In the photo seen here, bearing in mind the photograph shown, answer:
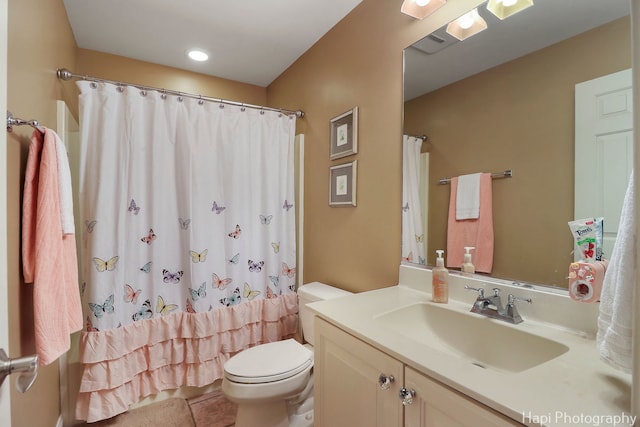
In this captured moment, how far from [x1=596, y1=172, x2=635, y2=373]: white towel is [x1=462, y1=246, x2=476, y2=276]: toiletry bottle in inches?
23.5

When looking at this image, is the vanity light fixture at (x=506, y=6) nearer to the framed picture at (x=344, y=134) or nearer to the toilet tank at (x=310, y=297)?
the framed picture at (x=344, y=134)

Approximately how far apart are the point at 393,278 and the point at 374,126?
0.84m

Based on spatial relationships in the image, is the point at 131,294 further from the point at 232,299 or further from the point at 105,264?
the point at 232,299

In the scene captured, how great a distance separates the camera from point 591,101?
947 mm

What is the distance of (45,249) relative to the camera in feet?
3.57

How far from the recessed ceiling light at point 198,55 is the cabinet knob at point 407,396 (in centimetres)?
254

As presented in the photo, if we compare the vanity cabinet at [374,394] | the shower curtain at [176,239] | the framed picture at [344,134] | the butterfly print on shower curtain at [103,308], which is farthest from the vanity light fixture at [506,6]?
the butterfly print on shower curtain at [103,308]

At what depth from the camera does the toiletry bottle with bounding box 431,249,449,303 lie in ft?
4.12

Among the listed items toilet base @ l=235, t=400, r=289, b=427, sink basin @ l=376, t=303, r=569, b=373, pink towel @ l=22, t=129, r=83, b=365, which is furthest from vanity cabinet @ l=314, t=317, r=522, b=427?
pink towel @ l=22, t=129, r=83, b=365

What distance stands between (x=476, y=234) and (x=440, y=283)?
255 millimetres

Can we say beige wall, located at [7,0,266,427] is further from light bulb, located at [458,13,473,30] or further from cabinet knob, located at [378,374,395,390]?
light bulb, located at [458,13,473,30]

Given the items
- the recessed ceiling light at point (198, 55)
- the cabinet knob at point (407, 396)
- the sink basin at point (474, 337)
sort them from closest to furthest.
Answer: the cabinet knob at point (407, 396)
the sink basin at point (474, 337)
the recessed ceiling light at point (198, 55)

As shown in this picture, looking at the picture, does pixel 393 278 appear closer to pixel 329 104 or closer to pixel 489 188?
pixel 489 188

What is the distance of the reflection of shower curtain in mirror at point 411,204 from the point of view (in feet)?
4.83
